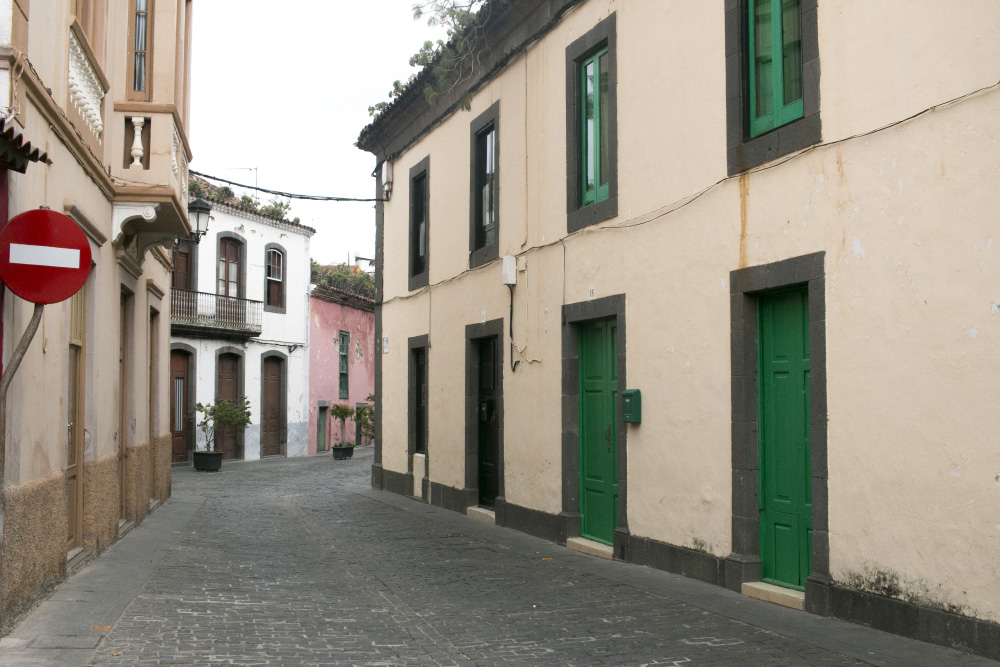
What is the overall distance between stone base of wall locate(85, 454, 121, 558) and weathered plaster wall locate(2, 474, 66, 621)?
149 centimetres

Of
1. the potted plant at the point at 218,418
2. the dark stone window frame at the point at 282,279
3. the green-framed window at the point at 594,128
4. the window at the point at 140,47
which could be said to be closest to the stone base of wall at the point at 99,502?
the window at the point at 140,47

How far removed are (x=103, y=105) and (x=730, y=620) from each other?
7306 mm

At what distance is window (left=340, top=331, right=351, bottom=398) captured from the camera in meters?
33.9

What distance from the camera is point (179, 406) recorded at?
2673 cm

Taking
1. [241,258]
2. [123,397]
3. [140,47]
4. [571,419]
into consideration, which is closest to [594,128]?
[571,419]

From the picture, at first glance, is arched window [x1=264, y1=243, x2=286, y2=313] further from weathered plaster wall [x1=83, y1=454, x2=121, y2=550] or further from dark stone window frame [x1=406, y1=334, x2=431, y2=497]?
weathered plaster wall [x1=83, y1=454, x2=121, y2=550]

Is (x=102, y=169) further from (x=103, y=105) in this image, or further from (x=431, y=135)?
(x=431, y=135)

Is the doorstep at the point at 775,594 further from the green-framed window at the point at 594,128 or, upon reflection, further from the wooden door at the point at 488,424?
the wooden door at the point at 488,424

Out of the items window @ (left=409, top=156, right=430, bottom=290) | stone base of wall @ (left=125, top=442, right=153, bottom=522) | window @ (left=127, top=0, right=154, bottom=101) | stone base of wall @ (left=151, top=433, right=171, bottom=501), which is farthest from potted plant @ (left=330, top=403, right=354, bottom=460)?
window @ (left=127, top=0, right=154, bottom=101)

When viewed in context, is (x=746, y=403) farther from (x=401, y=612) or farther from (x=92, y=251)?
(x=92, y=251)

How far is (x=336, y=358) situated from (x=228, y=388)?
550cm

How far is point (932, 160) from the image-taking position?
233 inches

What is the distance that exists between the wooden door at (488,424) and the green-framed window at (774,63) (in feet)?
19.3

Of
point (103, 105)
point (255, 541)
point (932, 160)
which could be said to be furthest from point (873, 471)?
point (103, 105)
